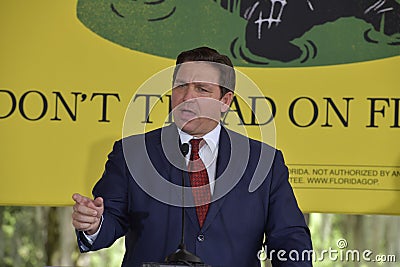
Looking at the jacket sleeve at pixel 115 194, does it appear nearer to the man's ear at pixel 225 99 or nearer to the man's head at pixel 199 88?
the man's head at pixel 199 88

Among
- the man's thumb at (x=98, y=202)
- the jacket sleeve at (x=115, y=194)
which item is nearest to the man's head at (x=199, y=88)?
the jacket sleeve at (x=115, y=194)

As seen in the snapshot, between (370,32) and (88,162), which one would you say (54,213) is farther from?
(370,32)

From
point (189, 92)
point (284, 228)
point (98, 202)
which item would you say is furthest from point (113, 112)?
point (98, 202)

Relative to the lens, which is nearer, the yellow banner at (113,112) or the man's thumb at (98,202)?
the man's thumb at (98,202)

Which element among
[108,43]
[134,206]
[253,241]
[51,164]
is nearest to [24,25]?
[108,43]

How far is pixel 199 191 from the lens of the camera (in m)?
2.83

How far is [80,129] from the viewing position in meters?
3.77

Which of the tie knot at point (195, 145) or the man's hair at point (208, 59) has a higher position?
the man's hair at point (208, 59)

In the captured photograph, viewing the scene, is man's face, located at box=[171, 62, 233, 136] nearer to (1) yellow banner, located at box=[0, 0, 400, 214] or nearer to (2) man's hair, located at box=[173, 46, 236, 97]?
(2) man's hair, located at box=[173, 46, 236, 97]

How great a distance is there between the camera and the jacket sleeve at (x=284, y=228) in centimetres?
256

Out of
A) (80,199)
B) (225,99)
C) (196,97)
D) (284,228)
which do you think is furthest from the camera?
(225,99)

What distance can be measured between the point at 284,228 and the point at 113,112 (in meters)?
1.31

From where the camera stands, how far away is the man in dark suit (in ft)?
9.05

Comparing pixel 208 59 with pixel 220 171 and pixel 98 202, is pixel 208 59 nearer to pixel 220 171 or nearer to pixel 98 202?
pixel 220 171
